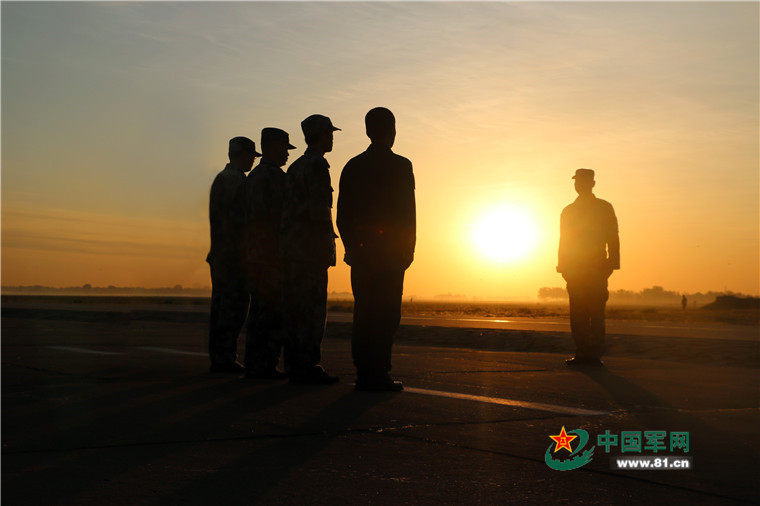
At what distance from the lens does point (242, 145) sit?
8695 mm

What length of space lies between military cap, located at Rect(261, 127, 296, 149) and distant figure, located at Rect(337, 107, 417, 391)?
1.65m

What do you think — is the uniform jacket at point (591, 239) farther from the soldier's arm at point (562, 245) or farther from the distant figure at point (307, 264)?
the distant figure at point (307, 264)

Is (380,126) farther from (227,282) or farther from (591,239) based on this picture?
(591,239)

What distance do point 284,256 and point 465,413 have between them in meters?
2.47

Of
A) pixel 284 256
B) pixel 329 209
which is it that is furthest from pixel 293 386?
pixel 329 209

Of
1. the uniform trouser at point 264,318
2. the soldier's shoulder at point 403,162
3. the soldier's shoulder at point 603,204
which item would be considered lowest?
the uniform trouser at point 264,318

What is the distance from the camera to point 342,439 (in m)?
4.47

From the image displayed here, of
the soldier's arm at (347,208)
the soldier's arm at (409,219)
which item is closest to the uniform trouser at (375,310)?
the soldier's arm at (409,219)

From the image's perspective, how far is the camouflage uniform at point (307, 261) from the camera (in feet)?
23.5

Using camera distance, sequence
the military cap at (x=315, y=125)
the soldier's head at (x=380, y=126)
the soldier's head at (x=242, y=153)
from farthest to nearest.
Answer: the soldier's head at (x=242, y=153) → the military cap at (x=315, y=125) → the soldier's head at (x=380, y=126)

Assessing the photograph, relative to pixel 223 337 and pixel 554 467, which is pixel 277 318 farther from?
pixel 554 467

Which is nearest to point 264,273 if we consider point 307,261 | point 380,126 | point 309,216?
point 307,261

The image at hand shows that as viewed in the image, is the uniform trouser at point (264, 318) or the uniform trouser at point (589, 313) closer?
the uniform trouser at point (264, 318)

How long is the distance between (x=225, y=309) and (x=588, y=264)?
4.54 m
